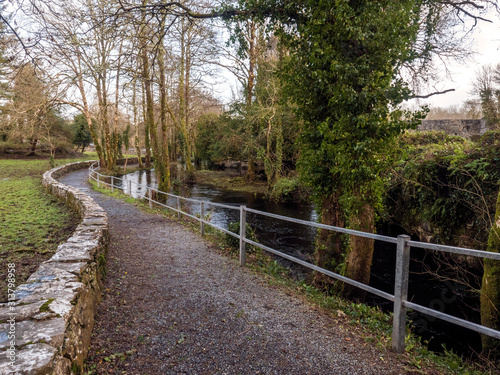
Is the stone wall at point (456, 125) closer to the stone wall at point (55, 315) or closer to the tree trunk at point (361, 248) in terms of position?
the tree trunk at point (361, 248)

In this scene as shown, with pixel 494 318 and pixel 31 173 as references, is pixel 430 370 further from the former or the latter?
pixel 31 173

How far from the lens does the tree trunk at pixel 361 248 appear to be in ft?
17.9

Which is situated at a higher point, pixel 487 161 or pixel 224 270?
pixel 487 161

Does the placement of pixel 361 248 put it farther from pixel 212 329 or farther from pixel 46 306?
pixel 46 306

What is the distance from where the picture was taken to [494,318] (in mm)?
3900

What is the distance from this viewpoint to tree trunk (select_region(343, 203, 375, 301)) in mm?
5441

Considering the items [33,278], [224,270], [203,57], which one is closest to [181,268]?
[224,270]

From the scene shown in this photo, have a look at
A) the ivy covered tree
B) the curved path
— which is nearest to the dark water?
the curved path

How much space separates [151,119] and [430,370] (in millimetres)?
14564

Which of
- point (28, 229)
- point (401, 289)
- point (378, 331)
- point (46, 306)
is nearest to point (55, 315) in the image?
point (46, 306)

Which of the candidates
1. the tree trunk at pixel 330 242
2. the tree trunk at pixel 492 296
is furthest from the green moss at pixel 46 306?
the tree trunk at pixel 492 296

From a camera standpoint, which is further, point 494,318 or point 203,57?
point 203,57

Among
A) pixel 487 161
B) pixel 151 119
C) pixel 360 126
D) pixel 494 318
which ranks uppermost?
pixel 151 119

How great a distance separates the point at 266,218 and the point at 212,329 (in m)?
9.45
